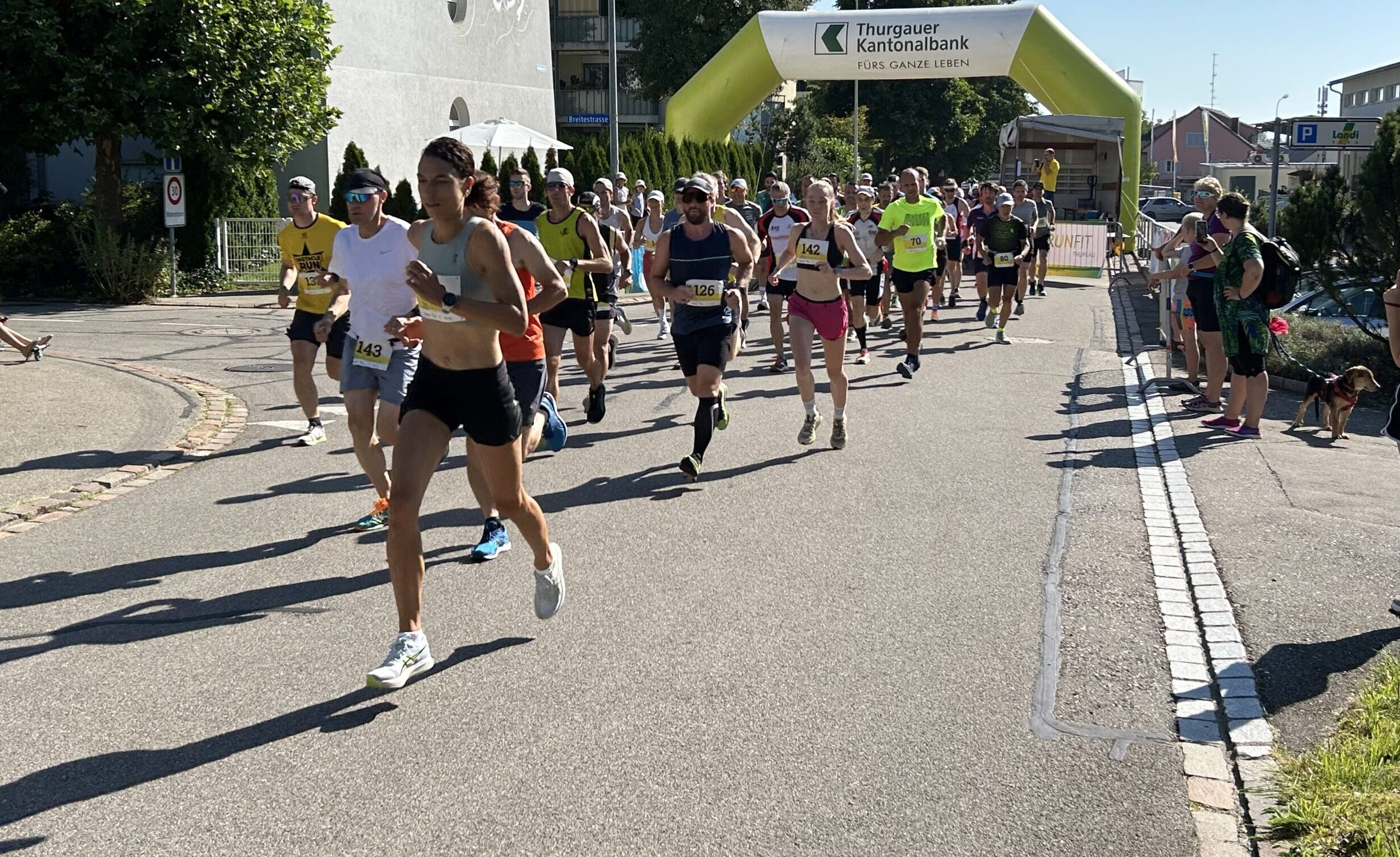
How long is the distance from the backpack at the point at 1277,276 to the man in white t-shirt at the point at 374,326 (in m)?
6.70

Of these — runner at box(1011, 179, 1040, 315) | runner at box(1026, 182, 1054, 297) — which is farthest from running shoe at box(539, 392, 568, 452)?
runner at box(1026, 182, 1054, 297)

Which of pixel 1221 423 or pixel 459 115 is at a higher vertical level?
pixel 459 115

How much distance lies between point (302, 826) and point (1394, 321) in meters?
5.36

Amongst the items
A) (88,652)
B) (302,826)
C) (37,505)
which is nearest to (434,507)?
(37,505)

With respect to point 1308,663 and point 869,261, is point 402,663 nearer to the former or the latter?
point 1308,663

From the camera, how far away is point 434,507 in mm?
8422

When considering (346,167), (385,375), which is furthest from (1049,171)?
(385,375)

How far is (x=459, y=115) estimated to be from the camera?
3688 centimetres

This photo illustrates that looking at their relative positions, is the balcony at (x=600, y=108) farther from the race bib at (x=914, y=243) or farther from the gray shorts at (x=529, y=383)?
the gray shorts at (x=529, y=383)

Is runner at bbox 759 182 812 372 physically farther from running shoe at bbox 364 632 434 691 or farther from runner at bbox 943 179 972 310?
running shoe at bbox 364 632 434 691

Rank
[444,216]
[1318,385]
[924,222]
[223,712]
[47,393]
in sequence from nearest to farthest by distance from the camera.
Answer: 1. [223,712]
2. [444,216]
3. [1318,385]
4. [47,393]
5. [924,222]

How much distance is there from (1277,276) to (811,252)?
11.8 ft

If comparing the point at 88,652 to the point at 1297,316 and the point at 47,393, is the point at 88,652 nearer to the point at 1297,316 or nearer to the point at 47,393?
the point at 47,393

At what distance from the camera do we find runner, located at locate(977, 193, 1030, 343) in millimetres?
17859
